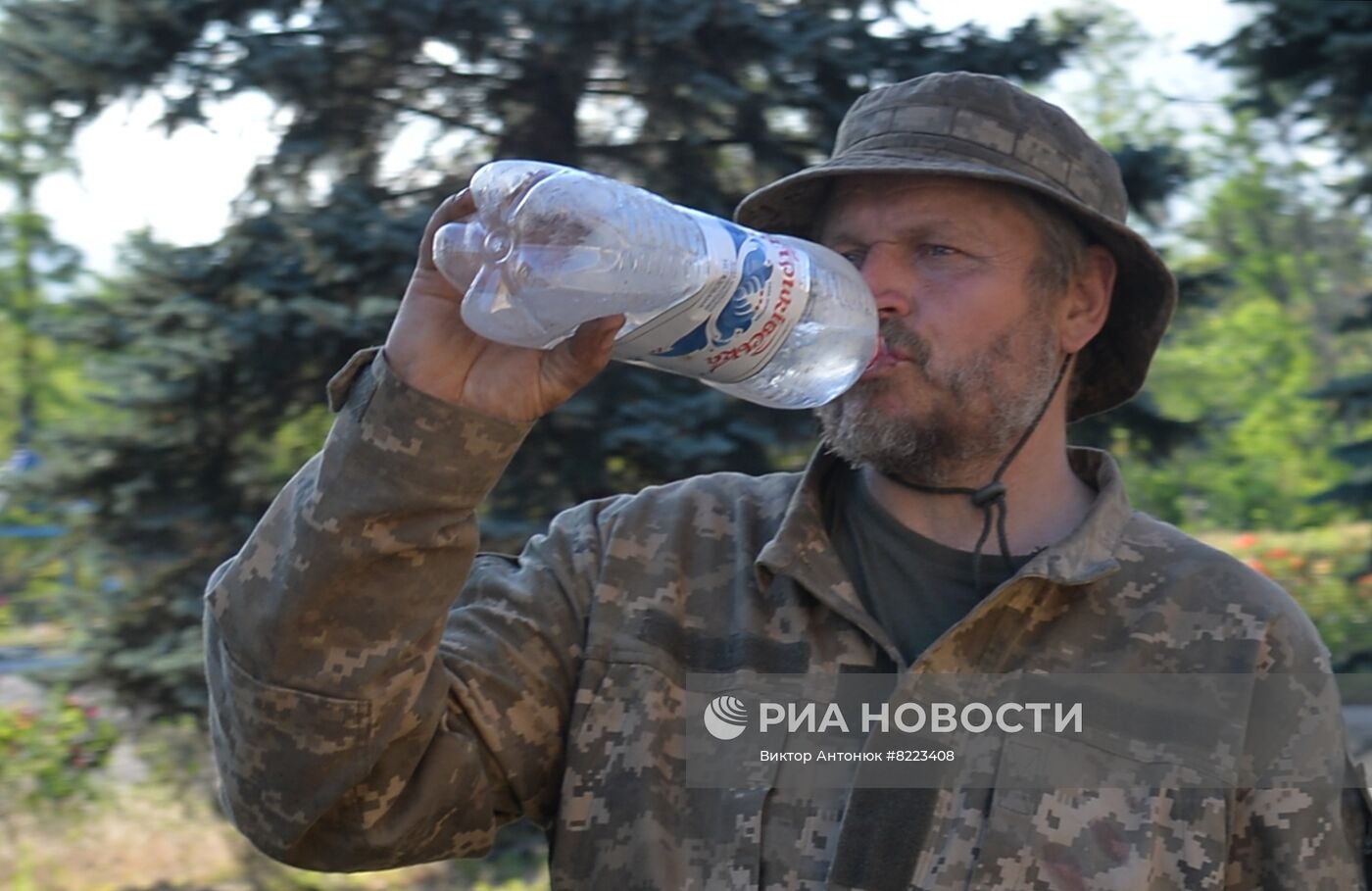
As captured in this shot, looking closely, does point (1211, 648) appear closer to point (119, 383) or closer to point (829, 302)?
point (829, 302)

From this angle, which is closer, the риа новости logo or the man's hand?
the man's hand

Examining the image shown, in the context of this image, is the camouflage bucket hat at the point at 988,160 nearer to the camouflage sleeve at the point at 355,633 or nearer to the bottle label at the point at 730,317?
the bottle label at the point at 730,317

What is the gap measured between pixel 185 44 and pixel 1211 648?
356cm

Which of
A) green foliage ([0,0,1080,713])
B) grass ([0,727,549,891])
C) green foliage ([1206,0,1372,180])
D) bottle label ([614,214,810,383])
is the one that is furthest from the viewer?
green foliage ([1206,0,1372,180])

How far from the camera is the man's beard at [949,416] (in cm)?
216

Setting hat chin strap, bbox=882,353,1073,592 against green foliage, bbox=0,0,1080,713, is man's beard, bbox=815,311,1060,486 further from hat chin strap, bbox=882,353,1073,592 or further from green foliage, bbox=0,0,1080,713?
green foliage, bbox=0,0,1080,713

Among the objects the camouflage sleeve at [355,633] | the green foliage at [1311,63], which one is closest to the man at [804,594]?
the camouflage sleeve at [355,633]

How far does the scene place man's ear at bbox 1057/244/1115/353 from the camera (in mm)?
2396

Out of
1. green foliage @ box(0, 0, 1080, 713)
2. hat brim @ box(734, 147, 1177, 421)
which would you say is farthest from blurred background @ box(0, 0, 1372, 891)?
hat brim @ box(734, 147, 1177, 421)

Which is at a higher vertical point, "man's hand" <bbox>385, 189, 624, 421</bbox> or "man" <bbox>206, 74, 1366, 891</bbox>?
"man's hand" <bbox>385, 189, 624, 421</bbox>

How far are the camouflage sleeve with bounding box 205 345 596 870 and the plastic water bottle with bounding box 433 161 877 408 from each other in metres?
0.15

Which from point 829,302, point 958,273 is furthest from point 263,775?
point 958,273

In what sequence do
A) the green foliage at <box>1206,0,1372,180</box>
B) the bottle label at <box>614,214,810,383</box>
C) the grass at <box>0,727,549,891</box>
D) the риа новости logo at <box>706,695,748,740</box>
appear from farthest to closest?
the green foliage at <box>1206,0,1372,180</box>, the grass at <box>0,727,549,891</box>, the риа новости logo at <box>706,695,748,740</box>, the bottle label at <box>614,214,810,383</box>

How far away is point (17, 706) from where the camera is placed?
16.9 ft
